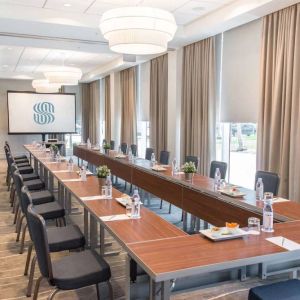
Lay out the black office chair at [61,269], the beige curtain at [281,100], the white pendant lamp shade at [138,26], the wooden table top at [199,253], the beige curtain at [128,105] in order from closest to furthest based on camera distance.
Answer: the wooden table top at [199,253], the black office chair at [61,269], the white pendant lamp shade at [138,26], the beige curtain at [281,100], the beige curtain at [128,105]

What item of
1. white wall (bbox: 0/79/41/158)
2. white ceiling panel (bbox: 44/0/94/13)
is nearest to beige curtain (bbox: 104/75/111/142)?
white wall (bbox: 0/79/41/158)

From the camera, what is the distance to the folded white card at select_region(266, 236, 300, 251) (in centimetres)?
211

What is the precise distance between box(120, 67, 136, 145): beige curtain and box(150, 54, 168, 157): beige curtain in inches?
57.7

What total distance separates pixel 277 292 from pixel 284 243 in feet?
0.93

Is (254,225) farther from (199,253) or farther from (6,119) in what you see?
(6,119)

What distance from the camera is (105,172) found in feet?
13.1

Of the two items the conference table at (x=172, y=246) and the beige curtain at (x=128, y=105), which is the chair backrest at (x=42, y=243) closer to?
the conference table at (x=172, y=246)

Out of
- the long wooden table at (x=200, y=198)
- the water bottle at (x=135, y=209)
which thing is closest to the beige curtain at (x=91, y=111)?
the long wooden table at (x=200, y=198)

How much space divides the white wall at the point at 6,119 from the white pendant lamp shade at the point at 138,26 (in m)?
12.1

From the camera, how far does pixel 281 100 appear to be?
536cm

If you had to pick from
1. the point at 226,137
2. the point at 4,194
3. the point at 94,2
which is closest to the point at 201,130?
the point at 226,137

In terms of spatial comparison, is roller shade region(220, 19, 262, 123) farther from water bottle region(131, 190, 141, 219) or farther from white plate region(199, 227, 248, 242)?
white plate region(199, 227, 248, 242)

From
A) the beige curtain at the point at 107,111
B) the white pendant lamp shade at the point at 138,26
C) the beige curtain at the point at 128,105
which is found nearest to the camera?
the white pendant lamp shade at the point at 138,26

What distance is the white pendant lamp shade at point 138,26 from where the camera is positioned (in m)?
3.46
